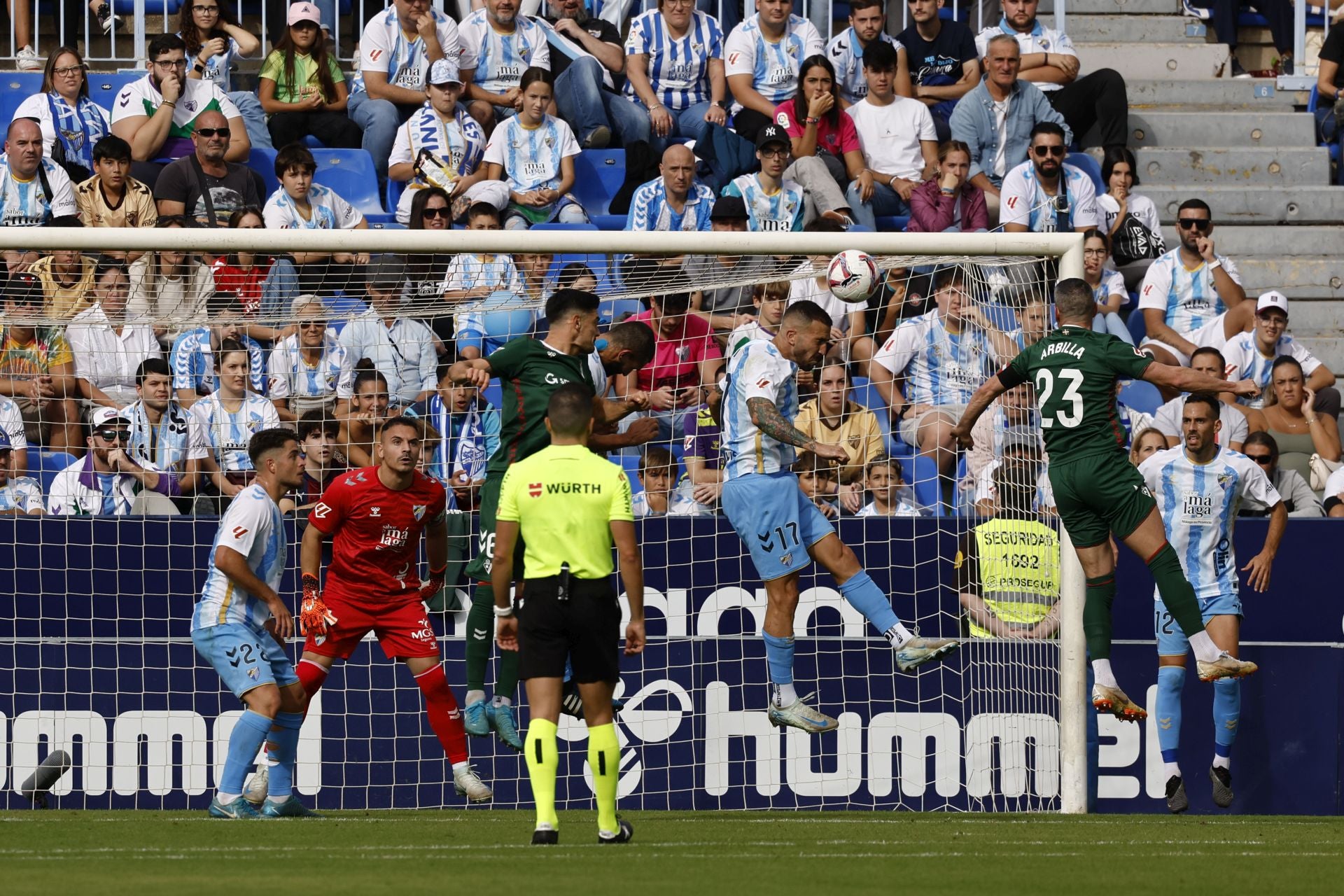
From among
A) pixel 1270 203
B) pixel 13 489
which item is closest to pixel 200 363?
pixel 13 489

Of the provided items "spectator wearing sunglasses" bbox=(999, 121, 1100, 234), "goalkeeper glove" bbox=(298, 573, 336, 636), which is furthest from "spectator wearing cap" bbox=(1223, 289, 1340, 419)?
"goalkeeper glove" bbox=(298, 573, 336, 636)

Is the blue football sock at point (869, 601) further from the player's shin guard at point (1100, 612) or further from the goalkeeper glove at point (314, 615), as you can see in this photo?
the goalkeeper glove at point (314, 615)

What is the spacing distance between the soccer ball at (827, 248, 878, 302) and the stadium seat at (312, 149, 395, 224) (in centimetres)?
549

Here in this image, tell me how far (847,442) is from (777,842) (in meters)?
4.35

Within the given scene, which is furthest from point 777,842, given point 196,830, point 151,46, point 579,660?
point 151,46

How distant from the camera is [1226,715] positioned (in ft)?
39.0

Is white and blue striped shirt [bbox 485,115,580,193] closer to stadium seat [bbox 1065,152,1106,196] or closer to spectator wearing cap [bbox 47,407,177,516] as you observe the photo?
spectator wearing cap [bbox 47,407,177,516]

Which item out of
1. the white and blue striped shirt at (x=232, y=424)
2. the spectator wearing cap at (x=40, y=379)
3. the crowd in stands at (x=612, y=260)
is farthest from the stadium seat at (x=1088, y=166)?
the spectator wearing cap at (x=40, y=379)

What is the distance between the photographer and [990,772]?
12094 mm

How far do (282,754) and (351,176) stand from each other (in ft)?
19.4

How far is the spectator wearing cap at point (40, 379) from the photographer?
12.5m

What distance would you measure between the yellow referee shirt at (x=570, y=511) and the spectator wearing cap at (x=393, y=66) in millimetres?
7627

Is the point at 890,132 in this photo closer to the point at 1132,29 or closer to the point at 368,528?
the point at 1132,29

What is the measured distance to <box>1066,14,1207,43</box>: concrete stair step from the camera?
18.2 metres
